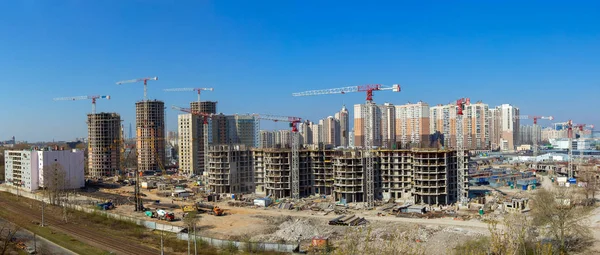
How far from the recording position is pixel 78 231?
35.0 metres

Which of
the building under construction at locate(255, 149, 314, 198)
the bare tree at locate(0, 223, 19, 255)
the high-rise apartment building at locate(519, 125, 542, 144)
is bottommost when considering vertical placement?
the bare tree at locate(0, 223, 19, 255)

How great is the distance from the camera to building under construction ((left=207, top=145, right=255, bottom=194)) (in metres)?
53.2

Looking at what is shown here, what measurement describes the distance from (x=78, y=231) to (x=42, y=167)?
93.6 ft

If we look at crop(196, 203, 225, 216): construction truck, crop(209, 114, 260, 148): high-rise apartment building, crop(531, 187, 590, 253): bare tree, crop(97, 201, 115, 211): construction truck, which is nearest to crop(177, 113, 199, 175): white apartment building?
crop(209, 114, 260, 148): high-rise apartment building

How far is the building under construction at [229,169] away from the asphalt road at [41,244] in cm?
2190

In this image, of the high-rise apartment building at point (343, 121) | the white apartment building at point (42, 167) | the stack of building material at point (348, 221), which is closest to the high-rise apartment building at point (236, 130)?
the high-rise apartment building at point (343, 121)

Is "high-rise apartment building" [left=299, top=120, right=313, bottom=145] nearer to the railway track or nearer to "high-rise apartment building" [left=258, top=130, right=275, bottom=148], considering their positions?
"high-rise apartment building" [left=258, top=130, right=275, bottom=148]

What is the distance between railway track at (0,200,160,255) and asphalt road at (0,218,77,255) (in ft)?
6.10

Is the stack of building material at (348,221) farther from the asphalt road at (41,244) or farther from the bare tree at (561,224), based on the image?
the asphalt road at (41,244)

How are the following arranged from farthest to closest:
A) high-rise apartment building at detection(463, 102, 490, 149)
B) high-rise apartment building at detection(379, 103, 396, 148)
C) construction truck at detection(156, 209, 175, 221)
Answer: high-rise apartment building at detection(463, 102, 490, 149) < high-rise apartment building at detection(379, 103, 396, 148) < construction truck at detection(156, 209, 175, 221)

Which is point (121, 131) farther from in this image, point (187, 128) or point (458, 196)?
point (458, 196)

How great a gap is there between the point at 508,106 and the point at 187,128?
270 feet

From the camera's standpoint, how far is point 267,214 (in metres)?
42.1

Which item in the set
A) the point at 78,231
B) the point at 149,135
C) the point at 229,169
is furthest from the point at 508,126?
the point at 78,231
